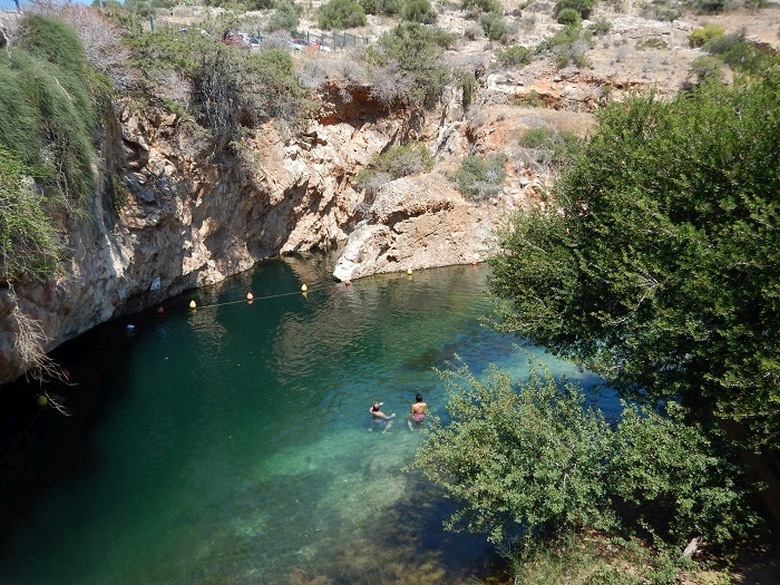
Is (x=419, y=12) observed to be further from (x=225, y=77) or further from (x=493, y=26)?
(x=225, y=77)

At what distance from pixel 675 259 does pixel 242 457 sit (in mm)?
→ 12106

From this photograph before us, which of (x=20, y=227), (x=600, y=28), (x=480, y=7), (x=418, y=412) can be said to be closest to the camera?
(x=20, y=227)

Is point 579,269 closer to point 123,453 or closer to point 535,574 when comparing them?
point 535,574

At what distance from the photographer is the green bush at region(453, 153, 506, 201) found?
3666cm

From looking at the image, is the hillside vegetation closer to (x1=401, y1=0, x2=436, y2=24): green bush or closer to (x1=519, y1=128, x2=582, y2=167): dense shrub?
(x1=519, y1=128, x2=582, y2=167): dense shrub

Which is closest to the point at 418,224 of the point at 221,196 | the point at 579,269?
the point at 221,196

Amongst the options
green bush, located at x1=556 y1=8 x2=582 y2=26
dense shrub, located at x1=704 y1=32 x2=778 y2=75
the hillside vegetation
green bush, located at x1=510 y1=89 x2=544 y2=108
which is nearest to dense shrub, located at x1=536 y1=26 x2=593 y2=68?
green bush, located at x1=510 y1=89 x2=544 y2=108

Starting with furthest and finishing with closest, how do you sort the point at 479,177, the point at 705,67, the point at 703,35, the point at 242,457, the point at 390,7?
the point at 390,7 → the point at 703,35 → the point at 705,67 → the point at 479,177 → the point at 242,457

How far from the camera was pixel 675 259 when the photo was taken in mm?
9727

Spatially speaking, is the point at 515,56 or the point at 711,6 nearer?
the point at 515,56

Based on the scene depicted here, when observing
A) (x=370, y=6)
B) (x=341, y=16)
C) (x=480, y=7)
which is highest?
(x=370, y=6)

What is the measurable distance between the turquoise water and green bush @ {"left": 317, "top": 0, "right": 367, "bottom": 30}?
139 ft

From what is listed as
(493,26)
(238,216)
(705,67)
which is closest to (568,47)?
(705,67)

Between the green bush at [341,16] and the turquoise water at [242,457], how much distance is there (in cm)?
4239
